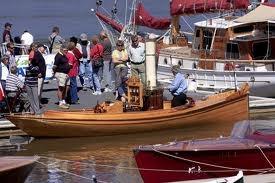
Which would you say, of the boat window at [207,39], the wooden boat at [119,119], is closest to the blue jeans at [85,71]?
the boat window at [207,39]

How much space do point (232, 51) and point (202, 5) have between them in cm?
377

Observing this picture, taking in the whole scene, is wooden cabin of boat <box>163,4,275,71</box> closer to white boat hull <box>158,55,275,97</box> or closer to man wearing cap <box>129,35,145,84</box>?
white boat hull <box>158,55,275,97</box>

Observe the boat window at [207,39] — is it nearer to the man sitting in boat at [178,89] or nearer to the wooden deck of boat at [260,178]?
the man sitting in boat at [178,89]

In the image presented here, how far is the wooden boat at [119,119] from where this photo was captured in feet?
63.7

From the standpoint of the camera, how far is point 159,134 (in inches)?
800

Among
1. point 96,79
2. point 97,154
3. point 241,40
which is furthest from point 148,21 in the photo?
point 97,154

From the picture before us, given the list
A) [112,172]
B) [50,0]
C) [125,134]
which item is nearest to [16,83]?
[125,134]

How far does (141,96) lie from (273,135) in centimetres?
593

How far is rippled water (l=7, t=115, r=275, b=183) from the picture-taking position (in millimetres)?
16500

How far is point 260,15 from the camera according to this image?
26.0 m

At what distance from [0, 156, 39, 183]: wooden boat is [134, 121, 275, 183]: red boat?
5.91 ft

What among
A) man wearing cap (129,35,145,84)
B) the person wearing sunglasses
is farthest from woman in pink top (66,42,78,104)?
the person wearing sunglasses

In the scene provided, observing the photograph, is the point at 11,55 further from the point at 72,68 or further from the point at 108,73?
the point at 108,73

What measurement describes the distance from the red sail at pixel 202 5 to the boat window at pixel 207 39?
1823mm
